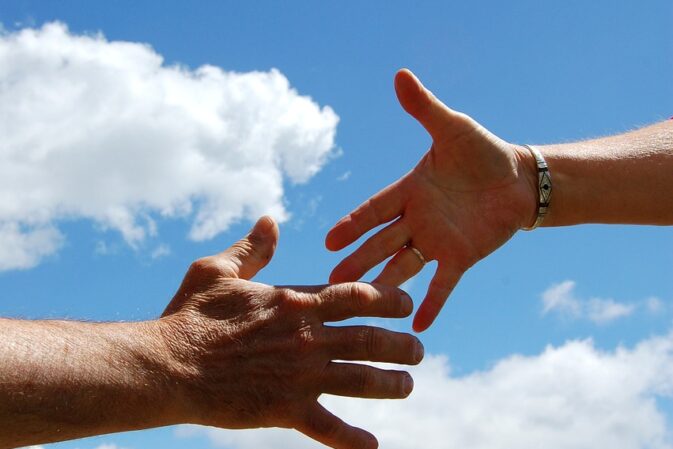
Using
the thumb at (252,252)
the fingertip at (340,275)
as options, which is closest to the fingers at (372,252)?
the fingertip at (340,275)

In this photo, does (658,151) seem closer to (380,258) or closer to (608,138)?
(608,138)

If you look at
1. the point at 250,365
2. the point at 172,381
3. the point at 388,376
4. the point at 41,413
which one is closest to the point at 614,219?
the point at 388,376

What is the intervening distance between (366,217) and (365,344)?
1.83 metres

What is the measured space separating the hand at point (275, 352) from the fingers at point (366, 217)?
1.37 meters

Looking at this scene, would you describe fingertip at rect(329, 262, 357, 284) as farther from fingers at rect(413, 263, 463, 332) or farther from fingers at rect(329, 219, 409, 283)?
fingers at rect(413, 263, 463, 332)

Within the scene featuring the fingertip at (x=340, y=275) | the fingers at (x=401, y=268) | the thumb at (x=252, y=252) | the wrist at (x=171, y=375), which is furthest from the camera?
the fingers at (x=401, y=268)

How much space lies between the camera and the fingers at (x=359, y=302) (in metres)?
4.42

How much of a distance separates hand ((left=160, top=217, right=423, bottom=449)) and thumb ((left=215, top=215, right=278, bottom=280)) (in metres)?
0.12

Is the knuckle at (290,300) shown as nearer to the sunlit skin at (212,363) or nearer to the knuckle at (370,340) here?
the sunlit skin at (212,363)

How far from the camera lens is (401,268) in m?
5.80

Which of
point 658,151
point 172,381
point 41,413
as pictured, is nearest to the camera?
point 41,413

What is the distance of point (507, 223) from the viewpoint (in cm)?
609

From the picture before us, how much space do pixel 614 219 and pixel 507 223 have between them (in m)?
1.05

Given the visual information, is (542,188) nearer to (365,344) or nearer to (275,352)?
(365,344)
